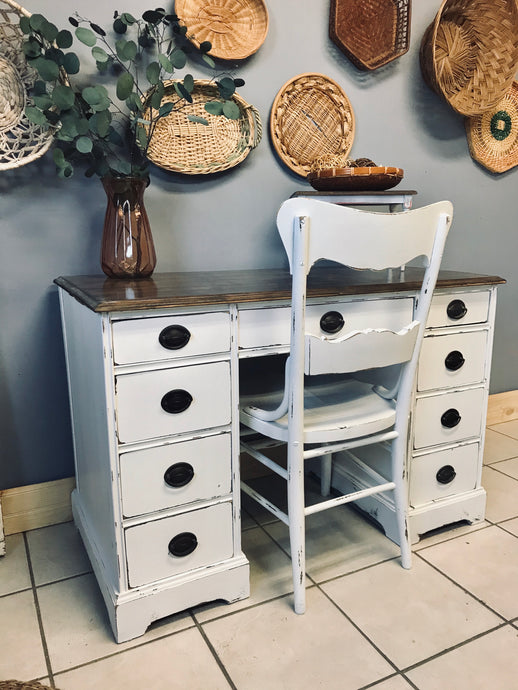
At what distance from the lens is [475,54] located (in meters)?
2.15

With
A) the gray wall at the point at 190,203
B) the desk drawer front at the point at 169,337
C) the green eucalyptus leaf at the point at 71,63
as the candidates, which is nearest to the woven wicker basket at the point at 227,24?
the gray wall at the point at 190,203

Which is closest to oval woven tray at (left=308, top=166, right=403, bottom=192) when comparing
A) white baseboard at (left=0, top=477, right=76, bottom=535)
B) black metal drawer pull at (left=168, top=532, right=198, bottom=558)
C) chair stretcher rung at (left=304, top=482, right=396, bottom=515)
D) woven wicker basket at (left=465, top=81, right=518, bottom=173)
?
woven wicker basket at (left=465, top=81, right=518, bottom=173)

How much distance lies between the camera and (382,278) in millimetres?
1657

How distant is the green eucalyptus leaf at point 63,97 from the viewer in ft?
4.55

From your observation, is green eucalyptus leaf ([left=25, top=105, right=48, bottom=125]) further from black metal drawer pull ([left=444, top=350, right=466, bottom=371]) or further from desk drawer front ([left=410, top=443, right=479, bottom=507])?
desk drawer front ([left=410, top=443, right=479, bottom=507])

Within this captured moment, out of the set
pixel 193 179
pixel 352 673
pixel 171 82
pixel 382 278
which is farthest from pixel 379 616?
pixel 171 82

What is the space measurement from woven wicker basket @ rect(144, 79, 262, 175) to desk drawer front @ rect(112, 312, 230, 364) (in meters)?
0.70

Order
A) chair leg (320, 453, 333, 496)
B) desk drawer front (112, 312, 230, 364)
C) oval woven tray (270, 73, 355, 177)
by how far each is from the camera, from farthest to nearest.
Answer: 1. chair leg (320, 453, 333, 496)
2. oval woven tray (270, 73, 355, 177)
3. desk drawer front (112, 312, 230, 364)

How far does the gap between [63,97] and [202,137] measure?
51 cm

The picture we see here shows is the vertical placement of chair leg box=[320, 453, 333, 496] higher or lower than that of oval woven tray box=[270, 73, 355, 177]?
lower

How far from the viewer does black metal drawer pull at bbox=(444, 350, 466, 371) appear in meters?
1.69

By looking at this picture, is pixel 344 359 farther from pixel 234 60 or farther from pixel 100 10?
pixel 100 10

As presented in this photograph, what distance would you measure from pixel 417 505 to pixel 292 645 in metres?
0.65

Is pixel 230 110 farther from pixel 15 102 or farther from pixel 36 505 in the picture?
pixel 36 505
